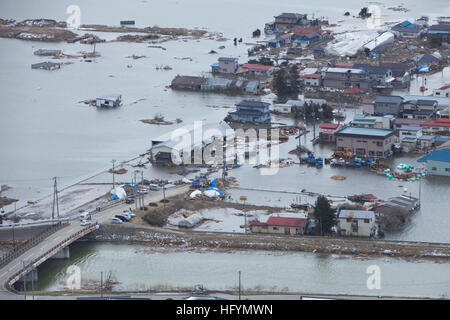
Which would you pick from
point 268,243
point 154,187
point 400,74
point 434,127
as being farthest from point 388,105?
point 268,243

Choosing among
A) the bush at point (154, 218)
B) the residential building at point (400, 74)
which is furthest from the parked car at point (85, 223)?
the residential building at point (400, 74)

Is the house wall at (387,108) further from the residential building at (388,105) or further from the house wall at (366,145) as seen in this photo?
the house wall at (366,145)

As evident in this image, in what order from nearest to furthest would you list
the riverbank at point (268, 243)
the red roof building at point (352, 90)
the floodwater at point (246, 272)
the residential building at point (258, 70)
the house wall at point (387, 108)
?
the floodwater at point (246, 272) < the riverbank at point (268, 243) < the house wall at point (387, 108) < the red roof building at point (352, 90) < the residential building at point (258, 70)

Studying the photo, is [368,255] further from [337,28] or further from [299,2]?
[299,2]

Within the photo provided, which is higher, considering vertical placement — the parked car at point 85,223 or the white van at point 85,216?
the white van at point 85,216

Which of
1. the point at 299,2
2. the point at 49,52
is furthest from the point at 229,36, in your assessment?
the point at 299,2

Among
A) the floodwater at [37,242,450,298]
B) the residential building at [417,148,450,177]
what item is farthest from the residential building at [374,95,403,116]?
the floodwater at [37,242,450,298]
